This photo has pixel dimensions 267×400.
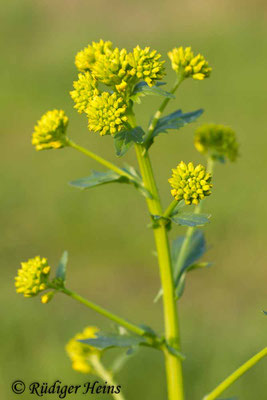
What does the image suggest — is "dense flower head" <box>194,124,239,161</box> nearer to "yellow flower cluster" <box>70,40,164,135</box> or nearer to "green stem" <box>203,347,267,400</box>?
"yellow flower cluster" <box>70,40,164,135</box>

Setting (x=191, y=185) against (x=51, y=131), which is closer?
(x=191, y=185)

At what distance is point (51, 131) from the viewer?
6.65 feet

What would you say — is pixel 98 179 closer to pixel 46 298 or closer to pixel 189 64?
pixel 46 298

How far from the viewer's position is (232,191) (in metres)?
7.48

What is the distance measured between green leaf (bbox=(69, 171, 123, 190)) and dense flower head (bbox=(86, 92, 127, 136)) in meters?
0.15

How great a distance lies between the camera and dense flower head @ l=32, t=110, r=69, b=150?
2.02 meters

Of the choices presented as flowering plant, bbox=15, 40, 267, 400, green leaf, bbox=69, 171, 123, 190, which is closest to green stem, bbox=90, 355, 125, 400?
flowering plant, bbox=15, 40, 267, 400

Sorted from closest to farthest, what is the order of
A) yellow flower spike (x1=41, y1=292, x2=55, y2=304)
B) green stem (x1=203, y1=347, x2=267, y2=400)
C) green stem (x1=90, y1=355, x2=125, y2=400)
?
green stem (x1=203, y1=347, x2=267, y2=400) < yellow flower spike (x1=41, y1=292, x2=55, y2=304) < green stem (x1=90, y1=355, x2=125, y2=400)

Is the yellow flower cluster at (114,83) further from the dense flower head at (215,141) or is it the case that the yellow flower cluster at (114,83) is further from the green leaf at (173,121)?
the dense flower head at (215,141)

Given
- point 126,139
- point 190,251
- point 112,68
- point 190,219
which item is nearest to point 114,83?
point 112,68

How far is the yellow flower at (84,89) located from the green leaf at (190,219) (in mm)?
460

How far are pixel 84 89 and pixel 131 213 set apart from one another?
5508 mm

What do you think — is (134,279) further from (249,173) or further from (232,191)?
(249,173)

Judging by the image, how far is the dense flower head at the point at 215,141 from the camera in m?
2.60
